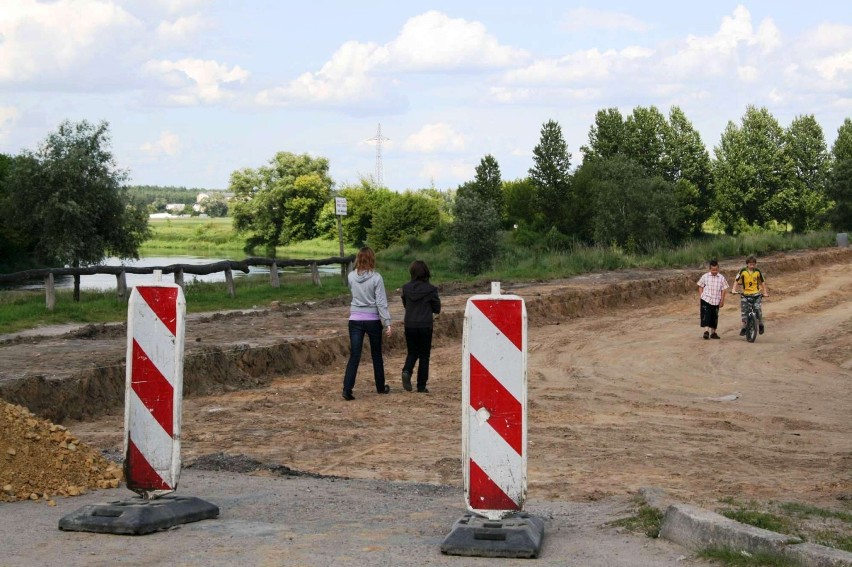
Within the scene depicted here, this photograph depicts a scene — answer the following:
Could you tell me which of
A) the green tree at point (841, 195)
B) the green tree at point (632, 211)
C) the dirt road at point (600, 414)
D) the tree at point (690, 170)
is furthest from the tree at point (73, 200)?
the tree at point (690, 170)

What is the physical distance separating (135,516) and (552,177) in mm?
83775

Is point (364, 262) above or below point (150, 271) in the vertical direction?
above

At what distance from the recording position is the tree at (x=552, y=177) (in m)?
88.8

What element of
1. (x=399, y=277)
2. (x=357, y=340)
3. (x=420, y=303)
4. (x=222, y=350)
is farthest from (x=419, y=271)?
(x=399, y=277)

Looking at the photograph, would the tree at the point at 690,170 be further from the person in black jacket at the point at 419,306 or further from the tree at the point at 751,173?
the person in black jacket at the point at 419,306

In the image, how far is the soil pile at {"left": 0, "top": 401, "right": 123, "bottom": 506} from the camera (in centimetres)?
829

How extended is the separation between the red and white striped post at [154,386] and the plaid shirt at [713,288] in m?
17.6

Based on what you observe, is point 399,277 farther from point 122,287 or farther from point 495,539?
point 495,539

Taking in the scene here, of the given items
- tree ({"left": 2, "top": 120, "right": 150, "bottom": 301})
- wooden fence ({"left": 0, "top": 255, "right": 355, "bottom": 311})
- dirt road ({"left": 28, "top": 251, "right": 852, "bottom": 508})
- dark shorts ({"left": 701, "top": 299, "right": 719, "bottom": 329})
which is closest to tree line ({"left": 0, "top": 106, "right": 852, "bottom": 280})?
tree ({"left": 2, "top": 120, "right": 150, "bottom": 301})

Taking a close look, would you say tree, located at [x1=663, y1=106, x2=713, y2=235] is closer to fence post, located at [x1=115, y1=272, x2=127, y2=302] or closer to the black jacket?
fence post, located at [x1=115, y1=272, x2=127, y2=302]

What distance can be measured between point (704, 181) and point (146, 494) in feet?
324

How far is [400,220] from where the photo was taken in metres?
88.6

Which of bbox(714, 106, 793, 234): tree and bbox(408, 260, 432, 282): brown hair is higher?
bbox(714, 106, 793, 234): tree

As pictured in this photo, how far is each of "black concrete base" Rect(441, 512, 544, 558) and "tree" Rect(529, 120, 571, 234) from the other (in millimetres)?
81890
